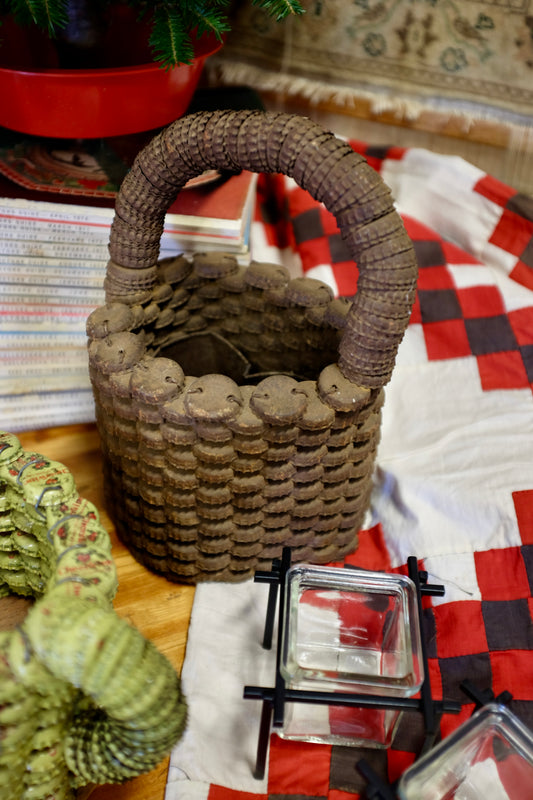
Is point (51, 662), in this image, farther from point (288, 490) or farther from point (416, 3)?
point (416, 3)

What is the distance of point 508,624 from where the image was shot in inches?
20.1

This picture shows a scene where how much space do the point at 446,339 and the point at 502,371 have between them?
6 cm

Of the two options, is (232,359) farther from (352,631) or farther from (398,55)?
(398,55)

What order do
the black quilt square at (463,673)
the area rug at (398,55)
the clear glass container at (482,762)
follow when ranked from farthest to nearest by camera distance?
1. the area rug at (398,55)
2. the black quilt square at (463,673)
3. the clear glass container at (482,762)

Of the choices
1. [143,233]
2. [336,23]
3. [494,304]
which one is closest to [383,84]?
[336,23]

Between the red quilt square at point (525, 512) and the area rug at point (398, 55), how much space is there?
1.11 feet

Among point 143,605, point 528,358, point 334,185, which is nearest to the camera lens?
point 334,185

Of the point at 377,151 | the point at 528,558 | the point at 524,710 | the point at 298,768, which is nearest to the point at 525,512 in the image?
the point at 528,558

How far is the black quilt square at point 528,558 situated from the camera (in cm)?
53

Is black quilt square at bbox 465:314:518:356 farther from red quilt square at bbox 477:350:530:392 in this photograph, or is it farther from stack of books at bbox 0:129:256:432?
stack of books at bbox 0:129:256:432

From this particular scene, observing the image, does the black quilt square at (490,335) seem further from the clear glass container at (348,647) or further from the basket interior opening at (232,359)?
the clear glass container at (348,647)

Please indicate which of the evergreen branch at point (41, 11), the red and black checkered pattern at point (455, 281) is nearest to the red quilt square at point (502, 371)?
the red and black checkered pattern at point (455, 281)

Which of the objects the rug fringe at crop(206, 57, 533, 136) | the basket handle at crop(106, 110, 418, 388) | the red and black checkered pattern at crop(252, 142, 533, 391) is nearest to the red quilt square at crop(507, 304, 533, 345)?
the red and black checkered pattern at crop(252, 142, 533, 391)

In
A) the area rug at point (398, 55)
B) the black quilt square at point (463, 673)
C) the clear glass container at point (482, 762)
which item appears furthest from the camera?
the area rug at point (398, 55)
